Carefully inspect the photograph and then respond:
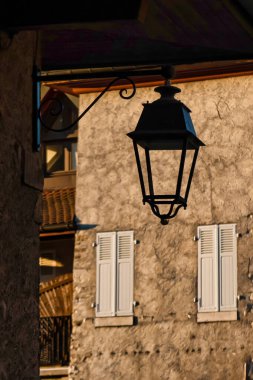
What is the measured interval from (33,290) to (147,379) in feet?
61.8

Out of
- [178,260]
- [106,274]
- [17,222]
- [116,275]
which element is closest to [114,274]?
[116,275]

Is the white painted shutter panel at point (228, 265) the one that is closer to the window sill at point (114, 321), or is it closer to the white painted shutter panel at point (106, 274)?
the window sill at point (114, 321)

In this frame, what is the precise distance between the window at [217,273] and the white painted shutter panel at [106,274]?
177cm

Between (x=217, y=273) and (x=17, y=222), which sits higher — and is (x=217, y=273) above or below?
above

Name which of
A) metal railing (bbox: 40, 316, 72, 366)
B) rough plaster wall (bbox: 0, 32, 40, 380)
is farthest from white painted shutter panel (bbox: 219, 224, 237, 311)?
rough plaster wall (bbox: 0, 32, 40, 380)

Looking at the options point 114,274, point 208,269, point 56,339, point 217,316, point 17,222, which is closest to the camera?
point 17,222

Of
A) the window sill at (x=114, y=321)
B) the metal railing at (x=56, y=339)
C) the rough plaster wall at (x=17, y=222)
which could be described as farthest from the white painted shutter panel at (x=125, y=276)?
the rough plaster wall at (x=17, y=222)

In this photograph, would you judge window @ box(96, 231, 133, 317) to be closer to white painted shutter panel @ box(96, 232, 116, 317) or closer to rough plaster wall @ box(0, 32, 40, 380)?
white painted shutter panel @ box(96, 232, 116, 317)

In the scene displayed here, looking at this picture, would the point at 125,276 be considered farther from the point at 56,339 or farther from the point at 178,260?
the point at 56,339

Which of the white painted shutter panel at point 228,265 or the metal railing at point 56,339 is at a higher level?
the white painted shutter panel at point 228,265

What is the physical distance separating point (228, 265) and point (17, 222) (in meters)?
18.8

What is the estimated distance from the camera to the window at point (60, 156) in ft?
95.4

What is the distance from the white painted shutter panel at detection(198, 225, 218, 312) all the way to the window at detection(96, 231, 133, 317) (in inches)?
55.1

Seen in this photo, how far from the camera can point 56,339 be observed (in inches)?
1080
